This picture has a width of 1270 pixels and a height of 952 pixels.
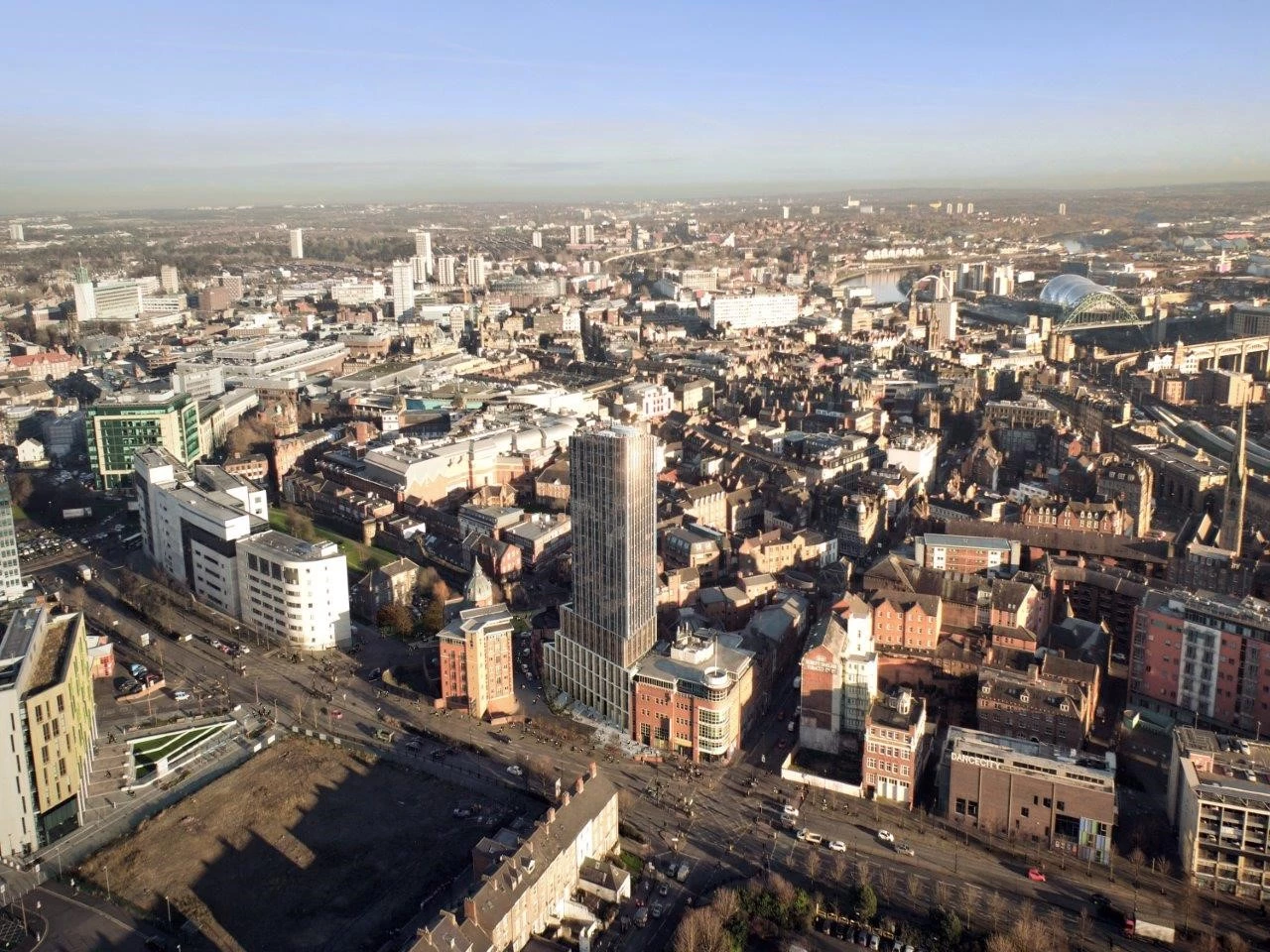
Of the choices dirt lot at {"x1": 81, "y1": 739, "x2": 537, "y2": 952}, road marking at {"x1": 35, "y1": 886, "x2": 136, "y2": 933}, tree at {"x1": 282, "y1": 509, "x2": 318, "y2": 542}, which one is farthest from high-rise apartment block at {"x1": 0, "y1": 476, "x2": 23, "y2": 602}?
road marking at {"x1": 35, "y1": 886, "x2": 136, "y2": 933}

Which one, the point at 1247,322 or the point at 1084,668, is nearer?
the point at 1084,668

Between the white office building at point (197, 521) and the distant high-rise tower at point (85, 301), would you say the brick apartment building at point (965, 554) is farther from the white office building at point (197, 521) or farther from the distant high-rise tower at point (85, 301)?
the distant high-rise tower at point (85, 301)

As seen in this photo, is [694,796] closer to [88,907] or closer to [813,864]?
[813,864]

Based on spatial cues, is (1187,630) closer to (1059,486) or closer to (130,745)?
(1059,486)

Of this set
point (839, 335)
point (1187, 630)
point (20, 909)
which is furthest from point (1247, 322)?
point (20, 909)

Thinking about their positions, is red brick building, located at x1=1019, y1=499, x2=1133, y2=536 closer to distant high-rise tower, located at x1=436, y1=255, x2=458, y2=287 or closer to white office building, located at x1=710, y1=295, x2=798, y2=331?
white office building, located at x1=710, y1=295, x2=798, y2=331

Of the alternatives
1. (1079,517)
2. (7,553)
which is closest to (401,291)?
(7,553)
